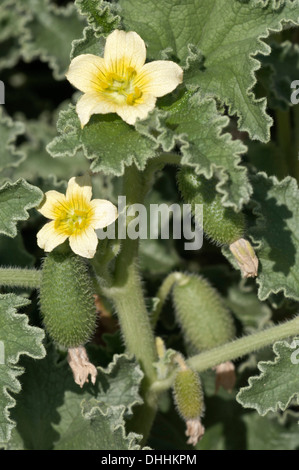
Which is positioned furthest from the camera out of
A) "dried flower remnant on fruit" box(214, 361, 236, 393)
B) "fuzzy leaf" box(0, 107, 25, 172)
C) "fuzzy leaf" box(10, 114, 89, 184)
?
"fuzzy leaf" box(10, 114, 89, 184)

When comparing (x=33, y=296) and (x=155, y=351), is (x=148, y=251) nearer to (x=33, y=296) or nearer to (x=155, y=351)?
(x=33, y=296)

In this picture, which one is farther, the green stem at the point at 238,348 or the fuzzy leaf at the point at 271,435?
the fuzzy leaf at the point at 271,435

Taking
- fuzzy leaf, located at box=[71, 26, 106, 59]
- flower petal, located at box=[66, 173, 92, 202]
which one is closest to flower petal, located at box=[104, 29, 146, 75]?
fuzzy leaf, located at box=[71, 26, 106, 59]

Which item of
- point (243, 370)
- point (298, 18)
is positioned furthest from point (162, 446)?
point (298, 18)

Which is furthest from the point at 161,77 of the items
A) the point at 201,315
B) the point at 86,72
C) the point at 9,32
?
the point at 9,32

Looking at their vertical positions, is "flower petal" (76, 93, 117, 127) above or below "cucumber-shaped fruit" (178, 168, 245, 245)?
above

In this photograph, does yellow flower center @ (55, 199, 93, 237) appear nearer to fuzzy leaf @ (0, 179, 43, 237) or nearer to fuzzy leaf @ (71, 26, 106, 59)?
fuzzy leaf @ (0, 179, 43, 237)
